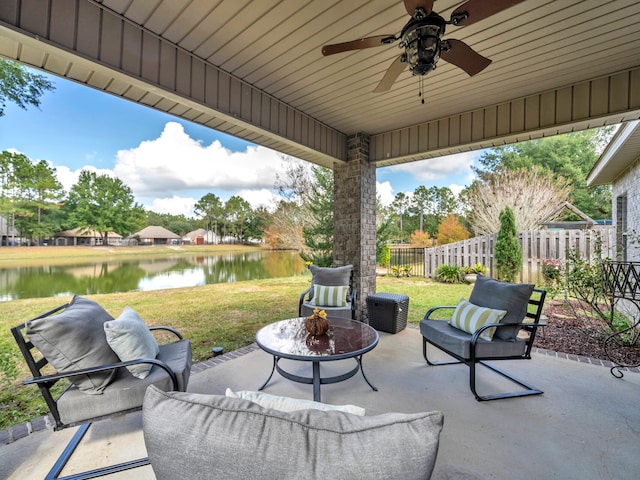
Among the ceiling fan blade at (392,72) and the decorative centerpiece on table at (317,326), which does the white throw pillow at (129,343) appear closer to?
the decorative centerpiece on table at (317,326)

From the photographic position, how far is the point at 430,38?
183 centimetres

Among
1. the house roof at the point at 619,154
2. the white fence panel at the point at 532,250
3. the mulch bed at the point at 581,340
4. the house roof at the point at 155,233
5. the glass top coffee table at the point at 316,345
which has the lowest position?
the mulch bed at the point at 581,340

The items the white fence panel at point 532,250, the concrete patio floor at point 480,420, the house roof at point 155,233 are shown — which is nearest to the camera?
the concrete patio floor at point 480,420

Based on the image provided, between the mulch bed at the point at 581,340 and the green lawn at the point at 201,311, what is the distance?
170 cm

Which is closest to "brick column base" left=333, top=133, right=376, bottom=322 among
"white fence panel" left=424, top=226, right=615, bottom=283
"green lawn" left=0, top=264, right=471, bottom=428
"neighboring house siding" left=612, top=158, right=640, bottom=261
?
"green lawn" left=0, top=264, right=471, bottom=428

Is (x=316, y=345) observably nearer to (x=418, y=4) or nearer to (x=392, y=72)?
(x=392, y=72)

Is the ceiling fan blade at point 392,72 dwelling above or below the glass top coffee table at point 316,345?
above

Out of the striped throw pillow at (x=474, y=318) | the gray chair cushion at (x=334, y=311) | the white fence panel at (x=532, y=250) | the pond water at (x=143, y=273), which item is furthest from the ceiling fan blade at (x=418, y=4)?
the pond water at (x=143, y=273)

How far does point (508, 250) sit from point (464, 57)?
243 inches

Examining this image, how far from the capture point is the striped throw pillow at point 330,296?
13.0 ft

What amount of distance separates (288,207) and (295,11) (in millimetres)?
8808

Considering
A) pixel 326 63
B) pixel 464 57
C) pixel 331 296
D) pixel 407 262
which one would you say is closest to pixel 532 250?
pixel 407 262

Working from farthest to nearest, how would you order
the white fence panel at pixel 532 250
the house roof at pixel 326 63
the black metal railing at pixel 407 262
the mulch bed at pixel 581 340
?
the black metal railing at pixel 407 262
the white fence panel at pixel 532 250
the mulch bed at pixel 581 340
the house roof at pixel 326 63

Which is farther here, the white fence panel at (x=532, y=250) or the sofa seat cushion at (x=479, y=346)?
the white fence panel at (x=532, y=250)
